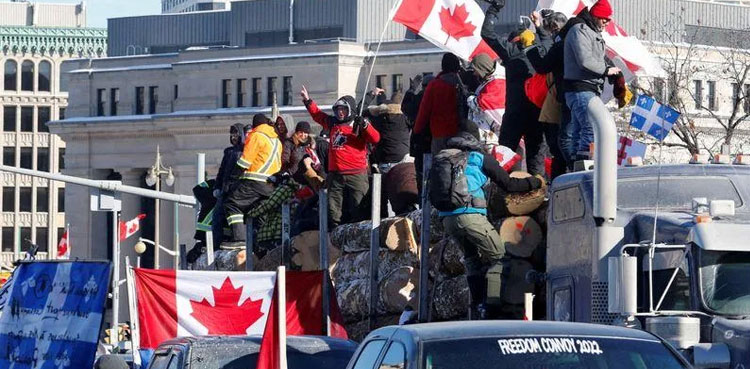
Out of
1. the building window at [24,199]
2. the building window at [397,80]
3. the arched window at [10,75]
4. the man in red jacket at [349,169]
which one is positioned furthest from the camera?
→ the arched window at [10,75]

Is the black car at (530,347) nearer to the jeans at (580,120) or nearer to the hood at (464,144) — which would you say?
the jeans at (580,120)

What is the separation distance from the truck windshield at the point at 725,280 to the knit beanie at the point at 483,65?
6.24 m

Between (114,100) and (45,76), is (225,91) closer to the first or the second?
(114,100)

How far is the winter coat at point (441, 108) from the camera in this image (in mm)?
19141

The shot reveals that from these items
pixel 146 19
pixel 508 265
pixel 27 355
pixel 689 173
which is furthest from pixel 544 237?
pixel 146 19

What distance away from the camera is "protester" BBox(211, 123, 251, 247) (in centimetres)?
2355

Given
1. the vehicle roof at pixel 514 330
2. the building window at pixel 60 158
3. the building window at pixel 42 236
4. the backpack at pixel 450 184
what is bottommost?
the building window at pixel 42 236

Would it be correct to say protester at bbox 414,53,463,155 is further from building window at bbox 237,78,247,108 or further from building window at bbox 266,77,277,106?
building window at bbox 237,78,247,108

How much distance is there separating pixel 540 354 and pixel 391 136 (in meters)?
10.3

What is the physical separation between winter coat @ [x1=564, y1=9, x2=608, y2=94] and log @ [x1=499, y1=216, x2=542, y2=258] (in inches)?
39.9

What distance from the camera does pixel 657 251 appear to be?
1373 cm

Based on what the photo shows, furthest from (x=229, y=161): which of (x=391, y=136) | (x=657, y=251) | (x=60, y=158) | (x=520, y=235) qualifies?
(x=60, y=158)

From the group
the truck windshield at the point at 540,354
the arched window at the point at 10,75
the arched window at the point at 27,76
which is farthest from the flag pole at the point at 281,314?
the arched window at the point at 27,76

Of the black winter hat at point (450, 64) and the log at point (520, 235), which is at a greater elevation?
the black winter hat at point (450, 64)
